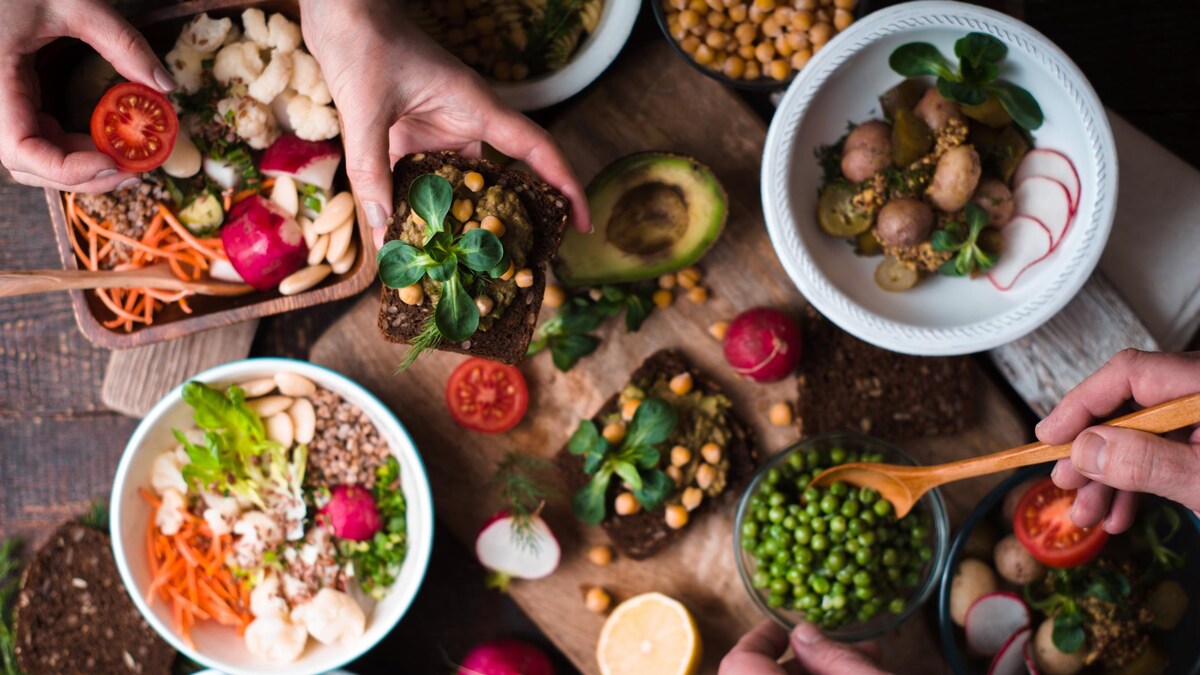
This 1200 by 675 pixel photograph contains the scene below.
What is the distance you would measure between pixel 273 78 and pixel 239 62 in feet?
0.29

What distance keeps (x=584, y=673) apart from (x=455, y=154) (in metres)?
1.38

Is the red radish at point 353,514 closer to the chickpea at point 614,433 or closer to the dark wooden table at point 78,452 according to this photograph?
the dark wooden table at point 78,452

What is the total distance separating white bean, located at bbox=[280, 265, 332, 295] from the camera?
2146mm

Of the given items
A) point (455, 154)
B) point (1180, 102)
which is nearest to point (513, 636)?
point (455, 154)

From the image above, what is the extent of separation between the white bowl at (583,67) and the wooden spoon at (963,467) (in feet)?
3.55

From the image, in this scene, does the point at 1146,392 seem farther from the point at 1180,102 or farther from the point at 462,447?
the point at 462,447

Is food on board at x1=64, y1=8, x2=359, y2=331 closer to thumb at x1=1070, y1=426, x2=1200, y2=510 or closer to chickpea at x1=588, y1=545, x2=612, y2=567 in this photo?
chickpea at x1=588, y1=545, x2=612, y2=567

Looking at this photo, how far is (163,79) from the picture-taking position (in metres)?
1.97

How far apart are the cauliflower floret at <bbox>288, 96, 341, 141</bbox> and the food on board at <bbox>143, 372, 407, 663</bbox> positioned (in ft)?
1.93

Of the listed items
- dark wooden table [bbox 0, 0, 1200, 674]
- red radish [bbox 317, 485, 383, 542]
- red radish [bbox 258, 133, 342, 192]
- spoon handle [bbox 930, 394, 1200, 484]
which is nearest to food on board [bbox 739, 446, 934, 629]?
spoon handle [bbox 930, 394, 1200, 484]

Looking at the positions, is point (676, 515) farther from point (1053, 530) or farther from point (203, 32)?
point (203, 32)

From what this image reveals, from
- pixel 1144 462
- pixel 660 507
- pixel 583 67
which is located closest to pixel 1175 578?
pixel 1144 462

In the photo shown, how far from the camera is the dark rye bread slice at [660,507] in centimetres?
232

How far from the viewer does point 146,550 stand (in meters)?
2.30
